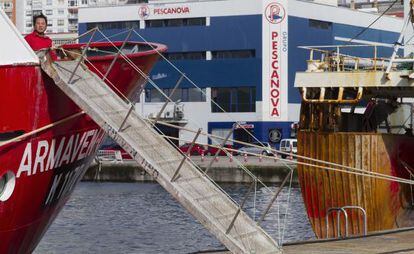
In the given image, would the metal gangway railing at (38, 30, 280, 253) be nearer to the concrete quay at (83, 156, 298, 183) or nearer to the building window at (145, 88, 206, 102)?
the concrete quay at (83, 156, 298, 183)

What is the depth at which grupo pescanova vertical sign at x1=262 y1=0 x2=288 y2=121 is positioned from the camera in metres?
71.4

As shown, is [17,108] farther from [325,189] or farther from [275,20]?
[275,20]

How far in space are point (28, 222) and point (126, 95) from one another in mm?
2852

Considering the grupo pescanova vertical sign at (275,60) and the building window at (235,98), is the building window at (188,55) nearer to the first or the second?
the building window at (235,98)

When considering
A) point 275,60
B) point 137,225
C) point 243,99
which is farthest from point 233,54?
point 137,225

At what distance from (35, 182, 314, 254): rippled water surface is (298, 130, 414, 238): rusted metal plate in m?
1.53

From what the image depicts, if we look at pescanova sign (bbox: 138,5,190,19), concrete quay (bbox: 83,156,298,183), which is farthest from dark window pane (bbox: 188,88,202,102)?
concrete quay (bbox: 83,156,298,183)

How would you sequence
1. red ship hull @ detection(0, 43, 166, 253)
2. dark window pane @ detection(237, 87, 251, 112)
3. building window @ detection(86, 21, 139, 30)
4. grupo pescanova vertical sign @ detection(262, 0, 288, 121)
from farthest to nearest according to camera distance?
building window @ detection(86, 21, 139, 30) < dark window pane @ detection(237, 87, 251, 112) < grupo pescanova vertical sign @ detection(262, 0, 288, 121) < red ship hull @ detection(0, 43, 166, 253)

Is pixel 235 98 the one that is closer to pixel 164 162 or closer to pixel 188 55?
pixel 188 55

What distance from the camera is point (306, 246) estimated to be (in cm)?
1540

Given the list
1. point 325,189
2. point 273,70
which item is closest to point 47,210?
point 325,189

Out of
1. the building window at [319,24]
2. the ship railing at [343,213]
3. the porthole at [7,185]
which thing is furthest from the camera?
the building window at [319,24]

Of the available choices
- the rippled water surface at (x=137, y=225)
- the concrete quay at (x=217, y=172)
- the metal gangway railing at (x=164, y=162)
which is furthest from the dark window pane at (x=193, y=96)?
the metal gangway railing at (x=164, y=162)

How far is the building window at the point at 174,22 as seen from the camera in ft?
243
